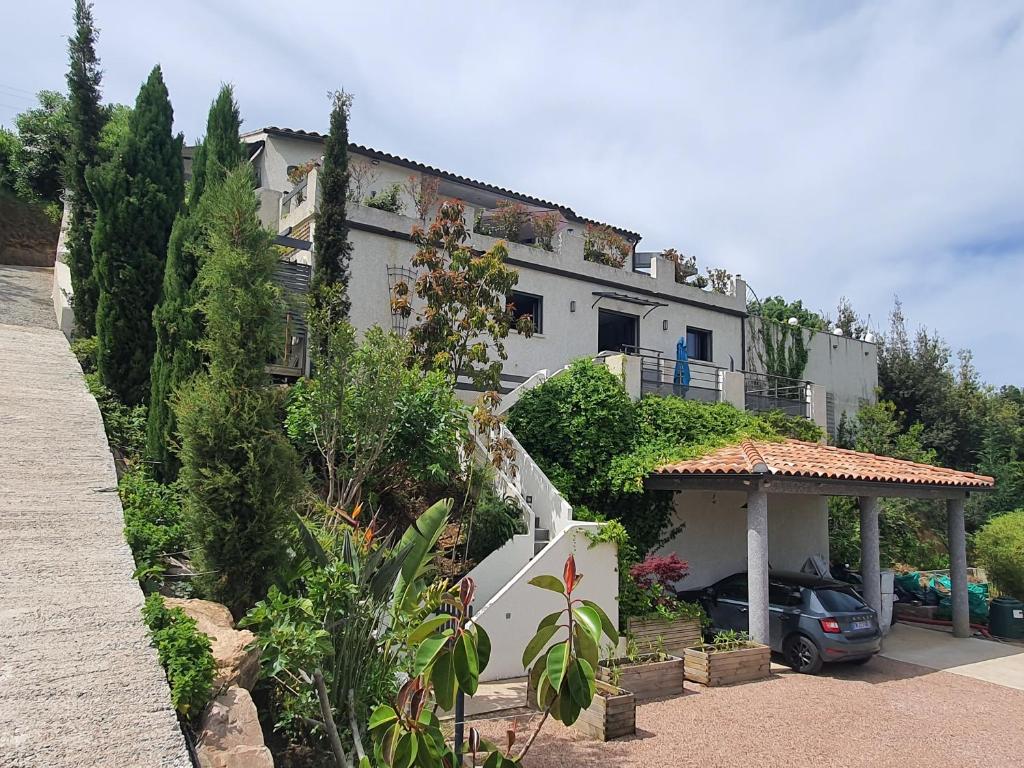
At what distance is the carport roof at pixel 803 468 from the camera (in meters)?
12.1

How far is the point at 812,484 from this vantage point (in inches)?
505

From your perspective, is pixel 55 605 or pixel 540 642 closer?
pixel 540 642

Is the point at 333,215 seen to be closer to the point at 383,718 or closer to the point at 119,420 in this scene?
the point at 119,420

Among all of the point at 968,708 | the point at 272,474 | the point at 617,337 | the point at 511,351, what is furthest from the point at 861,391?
the point at 272,474

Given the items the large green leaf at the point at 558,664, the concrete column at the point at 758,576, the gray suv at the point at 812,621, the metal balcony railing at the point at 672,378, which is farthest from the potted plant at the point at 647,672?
the metal balcony railing at the point at 672,378

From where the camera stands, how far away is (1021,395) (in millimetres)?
43344

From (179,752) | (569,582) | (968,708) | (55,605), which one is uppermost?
(569,582)

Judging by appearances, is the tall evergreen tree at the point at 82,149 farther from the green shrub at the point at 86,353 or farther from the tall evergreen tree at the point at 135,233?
the tall evergreen tree at the point at 135,233

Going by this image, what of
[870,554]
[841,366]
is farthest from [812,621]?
A: [841,366]

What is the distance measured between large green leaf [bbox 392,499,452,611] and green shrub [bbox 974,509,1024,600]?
641 inches

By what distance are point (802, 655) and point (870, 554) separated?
3.52m

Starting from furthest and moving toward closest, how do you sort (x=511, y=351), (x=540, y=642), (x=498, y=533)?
(x=511, y=351) → (x=498, y=533) → (x=540, y=642)

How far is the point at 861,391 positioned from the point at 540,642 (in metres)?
25.4

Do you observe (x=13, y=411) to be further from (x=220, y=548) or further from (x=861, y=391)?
(x=861, y=391)
